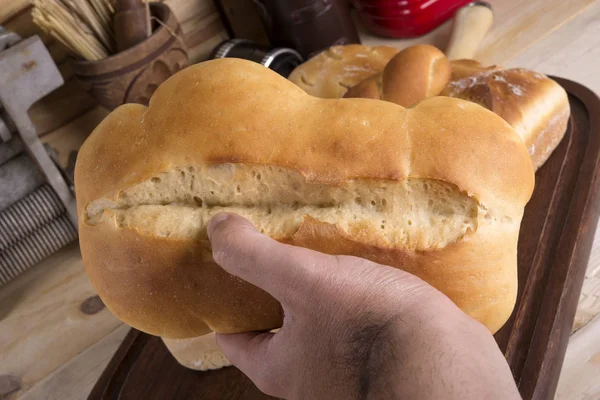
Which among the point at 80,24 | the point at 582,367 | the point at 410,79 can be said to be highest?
the point at 80,24

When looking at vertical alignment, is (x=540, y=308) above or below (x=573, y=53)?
below

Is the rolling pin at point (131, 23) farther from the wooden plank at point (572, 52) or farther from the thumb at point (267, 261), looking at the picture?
the wooden plank at point (572, 52)

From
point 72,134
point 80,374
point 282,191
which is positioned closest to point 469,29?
point 282,191

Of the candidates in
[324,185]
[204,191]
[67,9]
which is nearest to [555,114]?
[324,185]

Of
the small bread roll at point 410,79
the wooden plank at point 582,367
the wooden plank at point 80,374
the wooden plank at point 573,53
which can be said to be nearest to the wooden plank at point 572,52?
the wooden plank at point 573,53

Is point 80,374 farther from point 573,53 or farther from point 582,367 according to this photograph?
point 573,53

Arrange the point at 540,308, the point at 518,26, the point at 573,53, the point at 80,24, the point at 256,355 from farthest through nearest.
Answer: the point at 518,26 → the point at 573,53 → the point at 80,24 → the point at 540,308 → the point at 256,355

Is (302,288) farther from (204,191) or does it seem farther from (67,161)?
(67,161)

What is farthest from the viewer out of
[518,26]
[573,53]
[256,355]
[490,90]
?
[518,26]
